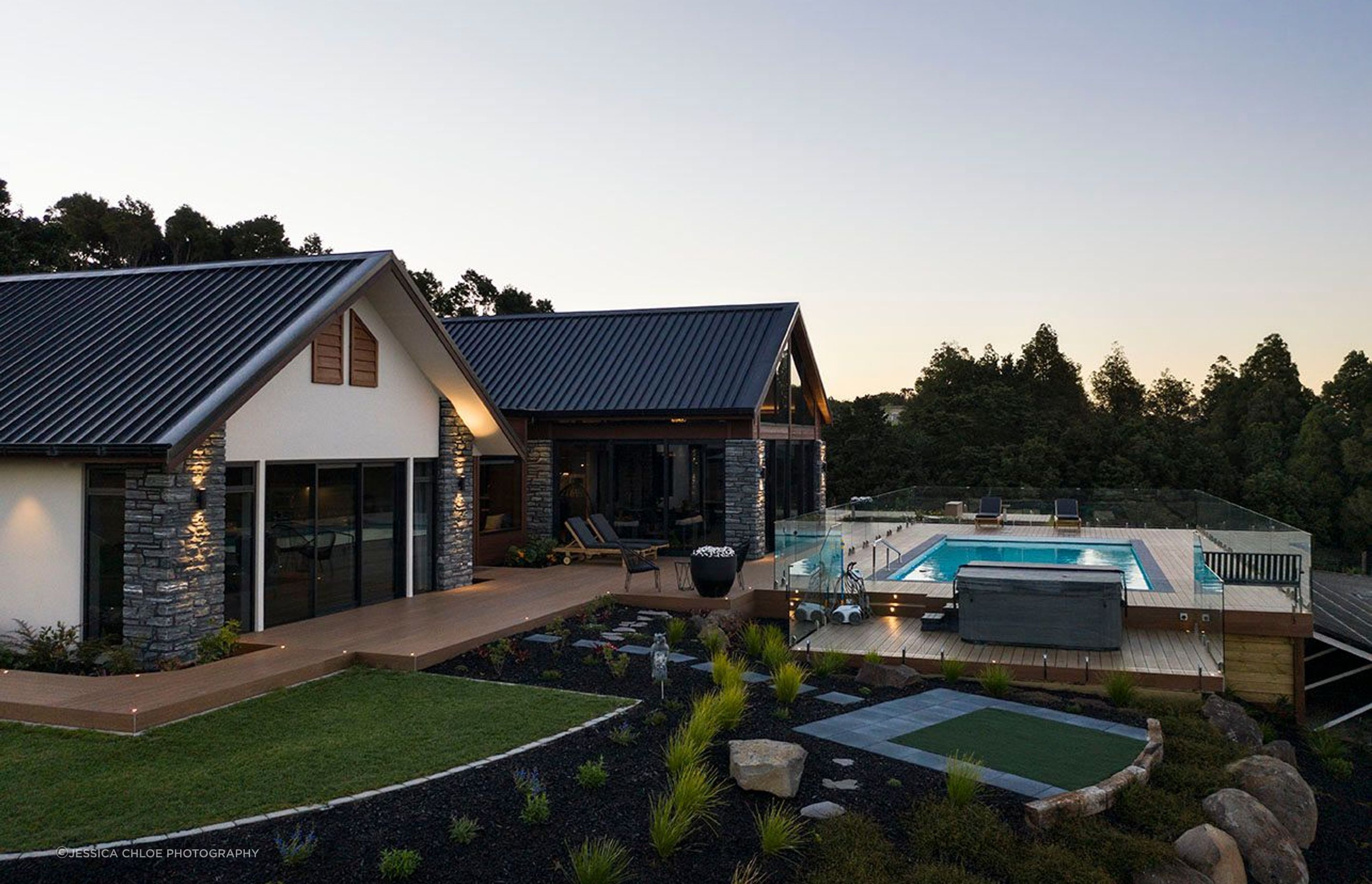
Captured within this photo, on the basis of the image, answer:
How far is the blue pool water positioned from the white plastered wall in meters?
11.2

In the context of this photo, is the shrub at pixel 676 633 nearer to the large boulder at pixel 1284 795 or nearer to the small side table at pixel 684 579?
the small side table at pixel 684 579

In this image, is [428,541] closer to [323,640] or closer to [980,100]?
[323,640]

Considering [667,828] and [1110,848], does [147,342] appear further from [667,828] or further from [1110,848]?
[1110,848]

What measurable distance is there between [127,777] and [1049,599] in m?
9.59

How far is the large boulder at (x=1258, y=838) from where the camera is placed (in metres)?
6.67

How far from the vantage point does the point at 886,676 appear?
977cm

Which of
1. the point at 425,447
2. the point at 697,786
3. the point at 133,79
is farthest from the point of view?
the point at 133,79

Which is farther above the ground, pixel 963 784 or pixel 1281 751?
pixel 963 784

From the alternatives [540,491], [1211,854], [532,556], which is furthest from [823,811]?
[540,491]

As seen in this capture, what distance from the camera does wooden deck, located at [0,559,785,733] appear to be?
25.3 feet

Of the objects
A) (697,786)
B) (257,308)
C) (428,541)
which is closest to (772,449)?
(428,541)

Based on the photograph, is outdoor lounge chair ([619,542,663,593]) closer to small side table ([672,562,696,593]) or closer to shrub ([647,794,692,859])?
small side table ([672,562,696,593])

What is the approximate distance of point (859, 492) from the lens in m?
37.6

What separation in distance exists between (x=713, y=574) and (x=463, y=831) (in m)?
8.22
